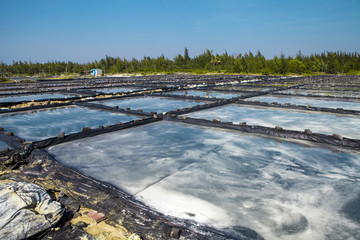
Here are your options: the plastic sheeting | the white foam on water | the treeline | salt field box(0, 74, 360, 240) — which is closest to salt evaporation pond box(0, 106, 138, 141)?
salt field box(0, 74, 360, 240)

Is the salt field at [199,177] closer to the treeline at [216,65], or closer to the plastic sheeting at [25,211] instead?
the plastic sheeting at [25,211]

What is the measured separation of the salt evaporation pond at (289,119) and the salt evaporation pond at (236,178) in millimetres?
1128

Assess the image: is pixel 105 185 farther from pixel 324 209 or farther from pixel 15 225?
pixel 324 209

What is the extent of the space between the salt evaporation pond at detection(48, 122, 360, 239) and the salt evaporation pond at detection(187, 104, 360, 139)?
113cm

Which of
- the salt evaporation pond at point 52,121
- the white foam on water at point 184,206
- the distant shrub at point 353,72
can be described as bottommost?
the white foam on water at point 184,206

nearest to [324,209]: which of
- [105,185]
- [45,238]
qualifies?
[105,185]

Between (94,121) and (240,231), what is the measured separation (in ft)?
13.6

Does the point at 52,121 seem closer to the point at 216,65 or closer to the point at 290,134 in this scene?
the point at 290,134

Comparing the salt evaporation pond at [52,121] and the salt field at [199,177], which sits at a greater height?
the salt evaporation pond at [52,121]

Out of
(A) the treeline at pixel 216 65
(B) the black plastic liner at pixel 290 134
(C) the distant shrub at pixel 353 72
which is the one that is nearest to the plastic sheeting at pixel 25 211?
(B) the black plastic liner at pixel 290 134

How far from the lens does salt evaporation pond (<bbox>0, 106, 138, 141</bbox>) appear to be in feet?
14.0

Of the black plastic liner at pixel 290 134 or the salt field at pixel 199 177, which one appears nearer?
the salt field at pixel 199 177

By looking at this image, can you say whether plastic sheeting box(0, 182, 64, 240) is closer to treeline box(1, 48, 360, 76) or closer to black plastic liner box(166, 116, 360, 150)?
black plastic liner box(166, 116, 360, 150)

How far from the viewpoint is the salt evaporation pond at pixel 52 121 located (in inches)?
168
